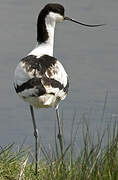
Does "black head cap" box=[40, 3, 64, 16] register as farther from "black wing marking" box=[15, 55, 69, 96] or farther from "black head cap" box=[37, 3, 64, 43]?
"black wing marking" box=[15, 55, 69, 96]

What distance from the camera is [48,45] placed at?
11.2 meters

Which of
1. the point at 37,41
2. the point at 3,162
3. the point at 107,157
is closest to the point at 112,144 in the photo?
the point at 107,157

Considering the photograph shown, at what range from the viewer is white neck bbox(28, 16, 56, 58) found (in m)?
10.7

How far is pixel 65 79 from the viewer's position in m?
10.2

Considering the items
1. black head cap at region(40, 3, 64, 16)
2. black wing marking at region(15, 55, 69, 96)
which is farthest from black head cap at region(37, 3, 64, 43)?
black wing marking at region(15, 55, 69, 96)

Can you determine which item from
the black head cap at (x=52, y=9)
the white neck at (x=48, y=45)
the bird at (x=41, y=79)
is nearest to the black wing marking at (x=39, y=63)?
the bird at (x=41, y=79)

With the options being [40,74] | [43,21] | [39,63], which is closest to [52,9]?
[43,21]

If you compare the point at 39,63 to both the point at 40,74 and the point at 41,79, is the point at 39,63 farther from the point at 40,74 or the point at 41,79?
the point at 41,79

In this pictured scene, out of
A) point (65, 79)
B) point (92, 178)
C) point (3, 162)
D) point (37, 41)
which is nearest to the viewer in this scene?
point (92, 178)

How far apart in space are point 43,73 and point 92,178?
4040 mm

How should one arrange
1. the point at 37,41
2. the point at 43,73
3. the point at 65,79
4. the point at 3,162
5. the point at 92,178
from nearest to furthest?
1. the point at 92,178
2. the point at 3,162
3. the point at 43,73
4. the point at 65,79
5. the point at 37,41

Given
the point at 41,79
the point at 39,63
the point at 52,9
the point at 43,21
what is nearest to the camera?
the point at 41,79

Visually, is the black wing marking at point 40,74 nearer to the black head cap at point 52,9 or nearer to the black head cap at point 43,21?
the black head cap at point 43,21

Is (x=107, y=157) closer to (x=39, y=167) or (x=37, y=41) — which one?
Answer: (x=39, y=167)
